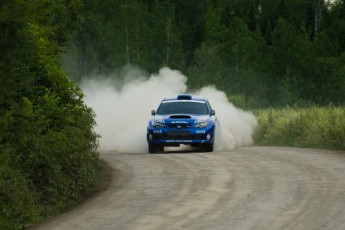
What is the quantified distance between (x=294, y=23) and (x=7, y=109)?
262 feet

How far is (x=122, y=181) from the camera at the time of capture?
17094 millimetres

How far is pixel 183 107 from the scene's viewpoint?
85.6 ft

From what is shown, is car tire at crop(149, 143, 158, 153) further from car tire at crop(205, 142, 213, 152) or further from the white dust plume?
the white dust plume

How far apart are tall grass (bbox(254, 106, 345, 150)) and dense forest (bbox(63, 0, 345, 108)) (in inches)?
1360

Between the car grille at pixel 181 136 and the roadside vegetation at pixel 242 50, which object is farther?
A: the roadside vegetation at pixel 242 50

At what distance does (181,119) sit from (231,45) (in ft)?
190

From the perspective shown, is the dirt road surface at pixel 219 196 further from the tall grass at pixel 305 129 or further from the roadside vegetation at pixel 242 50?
the tall grass at pixel 305 129

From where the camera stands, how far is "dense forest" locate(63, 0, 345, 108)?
78.1 m

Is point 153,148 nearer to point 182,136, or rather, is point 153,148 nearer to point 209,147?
point 182,136

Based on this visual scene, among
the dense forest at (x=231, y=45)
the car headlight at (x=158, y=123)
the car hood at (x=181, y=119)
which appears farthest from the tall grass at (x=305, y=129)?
the dense forest at (x=231, y=45)

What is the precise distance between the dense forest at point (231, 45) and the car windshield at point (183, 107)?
138 feet

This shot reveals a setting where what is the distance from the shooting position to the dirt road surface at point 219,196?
11961 mm

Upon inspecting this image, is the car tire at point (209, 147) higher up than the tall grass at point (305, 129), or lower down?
lower down

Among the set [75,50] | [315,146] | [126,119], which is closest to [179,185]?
[315,146]
